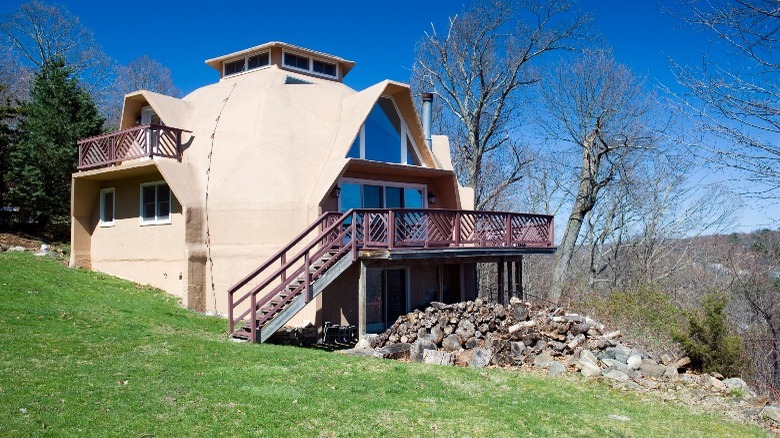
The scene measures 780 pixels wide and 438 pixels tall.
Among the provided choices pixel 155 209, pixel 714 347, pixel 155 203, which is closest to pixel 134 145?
pixel 155 203

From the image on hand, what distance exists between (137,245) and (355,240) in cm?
782

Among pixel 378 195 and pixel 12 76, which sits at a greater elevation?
pixel 12 76

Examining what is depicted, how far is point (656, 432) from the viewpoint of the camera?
7.98 meters

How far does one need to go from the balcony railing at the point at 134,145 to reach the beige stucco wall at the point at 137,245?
33.4 inches

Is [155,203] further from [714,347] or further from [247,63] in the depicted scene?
[714,347]

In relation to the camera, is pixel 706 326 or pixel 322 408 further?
pixel 706 326

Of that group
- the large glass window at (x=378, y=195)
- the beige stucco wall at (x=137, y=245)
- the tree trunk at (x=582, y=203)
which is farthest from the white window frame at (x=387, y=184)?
the tree trunk at (x=582, y=203)

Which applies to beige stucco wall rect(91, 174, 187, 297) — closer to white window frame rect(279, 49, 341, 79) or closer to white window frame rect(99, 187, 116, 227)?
white window frame rect(99, 187, 116, 227)

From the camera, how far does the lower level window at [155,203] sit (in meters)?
17.8

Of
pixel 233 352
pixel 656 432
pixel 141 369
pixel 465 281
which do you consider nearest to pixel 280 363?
pixel 233 352

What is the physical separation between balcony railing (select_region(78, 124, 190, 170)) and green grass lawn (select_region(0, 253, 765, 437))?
6077 mm

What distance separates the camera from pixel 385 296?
17.2 meters

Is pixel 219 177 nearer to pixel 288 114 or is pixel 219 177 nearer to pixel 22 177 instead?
pixel 288 114

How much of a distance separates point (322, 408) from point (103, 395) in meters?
2.72
